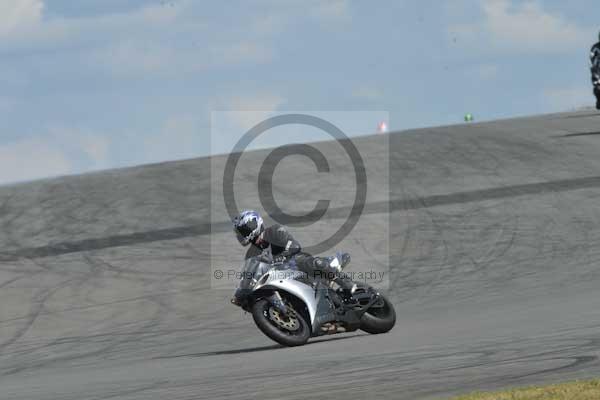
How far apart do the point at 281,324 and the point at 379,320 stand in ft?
4.26

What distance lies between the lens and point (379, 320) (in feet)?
42.4

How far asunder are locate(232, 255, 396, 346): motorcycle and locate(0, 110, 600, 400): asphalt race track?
0.26 meters

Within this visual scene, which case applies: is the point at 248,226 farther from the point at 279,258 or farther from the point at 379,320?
the point at 379,320

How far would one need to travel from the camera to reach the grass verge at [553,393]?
6.70m

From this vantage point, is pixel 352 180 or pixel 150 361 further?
pixel 352 180

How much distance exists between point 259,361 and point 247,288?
142 centimetres

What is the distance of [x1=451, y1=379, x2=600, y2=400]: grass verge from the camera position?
6703 millimetres

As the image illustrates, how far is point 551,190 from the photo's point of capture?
2492cm

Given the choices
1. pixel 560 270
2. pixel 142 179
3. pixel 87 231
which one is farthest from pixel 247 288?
pixel 142 179

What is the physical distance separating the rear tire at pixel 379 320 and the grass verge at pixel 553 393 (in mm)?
5775

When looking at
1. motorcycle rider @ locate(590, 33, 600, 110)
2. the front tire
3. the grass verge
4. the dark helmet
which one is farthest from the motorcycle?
motorcycle rider @ locate(590, 33, 600, 110)

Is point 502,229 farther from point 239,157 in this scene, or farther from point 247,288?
point 239,157

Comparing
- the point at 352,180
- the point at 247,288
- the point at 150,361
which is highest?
the point at 352,180

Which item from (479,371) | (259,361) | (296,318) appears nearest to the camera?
(479,371)
